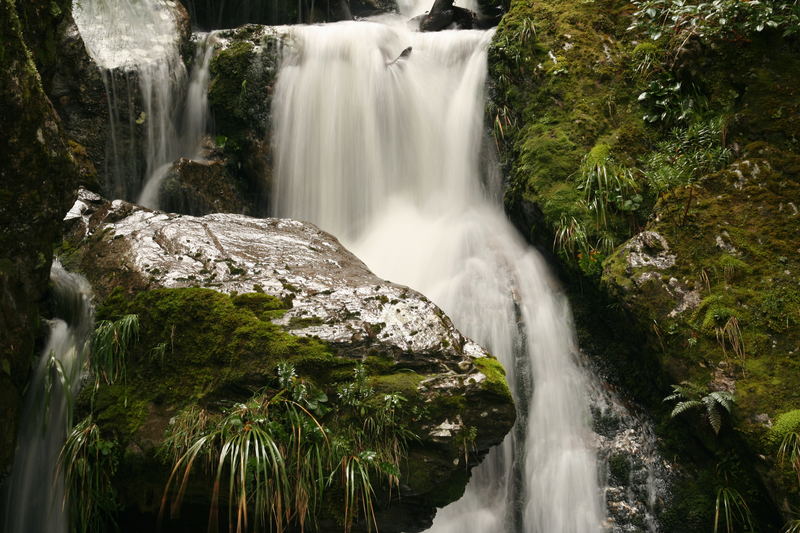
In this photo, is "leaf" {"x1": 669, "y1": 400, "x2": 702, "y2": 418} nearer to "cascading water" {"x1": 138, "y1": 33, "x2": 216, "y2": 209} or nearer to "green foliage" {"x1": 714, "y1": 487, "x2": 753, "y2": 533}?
"green foliage" {"x1": 714, "y1": 487, "x2": 753, "y2": 533}

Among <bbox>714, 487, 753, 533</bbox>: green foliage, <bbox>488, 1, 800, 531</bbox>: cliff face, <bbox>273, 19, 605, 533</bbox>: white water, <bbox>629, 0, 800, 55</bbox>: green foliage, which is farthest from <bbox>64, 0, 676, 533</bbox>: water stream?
<bbox>629, 0, 800, 55</bbox>: green foliage

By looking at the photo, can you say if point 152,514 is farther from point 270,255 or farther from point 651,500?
point 651,500

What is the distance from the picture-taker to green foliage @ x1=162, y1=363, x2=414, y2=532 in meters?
3.41

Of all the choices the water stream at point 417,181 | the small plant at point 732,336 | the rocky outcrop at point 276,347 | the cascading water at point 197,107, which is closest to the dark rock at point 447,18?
the water stream at point 417,181

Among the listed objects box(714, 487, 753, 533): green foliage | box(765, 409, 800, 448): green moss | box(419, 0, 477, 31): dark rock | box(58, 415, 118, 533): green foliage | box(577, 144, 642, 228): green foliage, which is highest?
box(419, 0, 477, 31): dark rock

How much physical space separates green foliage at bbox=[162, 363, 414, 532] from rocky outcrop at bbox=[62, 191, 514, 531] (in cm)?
12

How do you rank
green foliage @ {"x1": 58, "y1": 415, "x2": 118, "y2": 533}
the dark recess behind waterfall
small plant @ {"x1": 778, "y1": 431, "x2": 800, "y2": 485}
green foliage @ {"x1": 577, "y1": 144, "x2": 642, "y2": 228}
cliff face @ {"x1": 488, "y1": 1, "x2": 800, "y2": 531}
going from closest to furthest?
green foliage @ {"x1": 58, "y1": 415, "x2": 118, "y2": 533} < small plant @ {"x1": 778, "y1": 431, "x2": 800, "y2": 485} < cliff face @ {"x1": 488, "y1": 1, "x2": 800, "y2": 531} < green foliage @ {"x1": 577, "y1": 144, "x2": 642, "y2": 228} < the dark recess behind waterfall

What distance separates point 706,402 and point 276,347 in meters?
3.13

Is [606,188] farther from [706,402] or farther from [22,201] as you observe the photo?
[22,201]

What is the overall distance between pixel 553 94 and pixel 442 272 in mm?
2567

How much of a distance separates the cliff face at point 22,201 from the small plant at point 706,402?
14.2 feet

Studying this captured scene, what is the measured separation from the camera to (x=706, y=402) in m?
4.37

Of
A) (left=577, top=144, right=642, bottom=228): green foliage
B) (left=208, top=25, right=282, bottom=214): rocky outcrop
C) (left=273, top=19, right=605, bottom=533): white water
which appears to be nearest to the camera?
(left=273, top=19, right=605, bottom=533): white water

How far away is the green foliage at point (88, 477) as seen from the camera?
3654 mm
